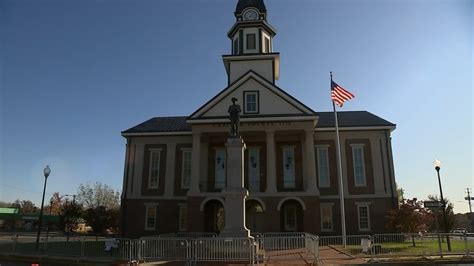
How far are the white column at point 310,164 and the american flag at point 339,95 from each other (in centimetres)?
364

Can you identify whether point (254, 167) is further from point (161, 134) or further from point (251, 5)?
point (251, 5)

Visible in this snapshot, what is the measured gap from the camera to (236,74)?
36.9 m

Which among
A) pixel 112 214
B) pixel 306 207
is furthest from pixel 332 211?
pixel 112 214

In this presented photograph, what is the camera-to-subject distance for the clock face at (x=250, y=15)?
126ft

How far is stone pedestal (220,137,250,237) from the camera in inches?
731

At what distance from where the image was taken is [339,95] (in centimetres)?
2814

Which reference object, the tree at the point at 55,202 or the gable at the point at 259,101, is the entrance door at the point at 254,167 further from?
the tree at the point at 55,202

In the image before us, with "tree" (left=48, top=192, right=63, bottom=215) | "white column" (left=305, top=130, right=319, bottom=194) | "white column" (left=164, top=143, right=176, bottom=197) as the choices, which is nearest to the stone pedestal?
"white column" (left=305, top=130, right=319, bottom=194)

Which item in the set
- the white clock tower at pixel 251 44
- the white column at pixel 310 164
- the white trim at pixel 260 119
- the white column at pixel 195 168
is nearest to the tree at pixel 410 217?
the white column at pixel 310 164

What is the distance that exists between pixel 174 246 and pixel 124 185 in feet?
58.7

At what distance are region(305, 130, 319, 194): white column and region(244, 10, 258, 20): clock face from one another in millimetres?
14451

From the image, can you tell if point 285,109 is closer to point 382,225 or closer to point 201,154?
point 201,154

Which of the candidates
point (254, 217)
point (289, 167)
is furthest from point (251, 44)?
point (254, 217)

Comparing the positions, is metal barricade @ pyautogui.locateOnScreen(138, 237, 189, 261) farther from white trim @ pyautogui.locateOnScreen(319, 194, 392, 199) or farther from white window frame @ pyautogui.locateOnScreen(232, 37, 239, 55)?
white window frame @ pyautogui.locateOnScreen(232, 37, 239, 55)
